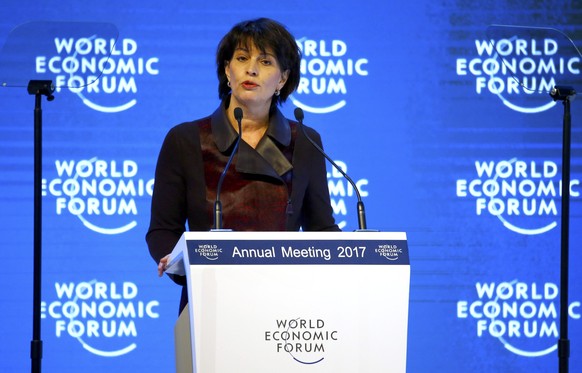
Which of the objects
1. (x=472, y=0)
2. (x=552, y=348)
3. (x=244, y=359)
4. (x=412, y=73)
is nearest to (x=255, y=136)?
(x=244, y=359)

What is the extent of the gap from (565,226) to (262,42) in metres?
1.30

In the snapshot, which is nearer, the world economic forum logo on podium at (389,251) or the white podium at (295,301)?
the white podium at (295,301)

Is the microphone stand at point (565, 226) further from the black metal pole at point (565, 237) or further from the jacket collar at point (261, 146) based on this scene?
the jacket collar at point (261, 146)

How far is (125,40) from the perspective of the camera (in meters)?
3.82

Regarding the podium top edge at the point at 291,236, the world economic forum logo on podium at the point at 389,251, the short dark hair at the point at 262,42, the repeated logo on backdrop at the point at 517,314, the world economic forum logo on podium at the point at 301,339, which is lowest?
the repeated logo on backdrop at the point at 517,314

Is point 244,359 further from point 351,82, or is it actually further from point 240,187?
point 351,82

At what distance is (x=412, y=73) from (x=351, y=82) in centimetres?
28

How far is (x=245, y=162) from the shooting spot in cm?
267

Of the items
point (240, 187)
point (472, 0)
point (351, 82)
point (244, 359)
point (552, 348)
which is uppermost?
point (472, 0)

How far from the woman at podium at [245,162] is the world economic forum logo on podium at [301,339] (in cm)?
76

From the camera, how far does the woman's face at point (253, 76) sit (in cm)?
270

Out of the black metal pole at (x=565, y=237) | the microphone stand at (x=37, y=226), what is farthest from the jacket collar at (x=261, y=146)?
the black metal pole at (x=565, y=237)

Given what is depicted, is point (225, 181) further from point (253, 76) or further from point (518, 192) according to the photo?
point (518, 192)

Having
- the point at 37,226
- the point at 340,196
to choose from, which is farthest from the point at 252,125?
the point at 340,196
